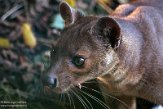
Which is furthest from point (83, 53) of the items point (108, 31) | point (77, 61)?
point (108, 31)

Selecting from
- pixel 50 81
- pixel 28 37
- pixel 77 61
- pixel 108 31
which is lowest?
pixel 50 81

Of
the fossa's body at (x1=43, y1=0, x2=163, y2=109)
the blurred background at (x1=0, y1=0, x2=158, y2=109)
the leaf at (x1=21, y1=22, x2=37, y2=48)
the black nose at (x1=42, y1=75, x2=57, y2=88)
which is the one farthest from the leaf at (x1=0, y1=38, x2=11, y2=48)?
the black nose at (x1=42, y1=75, x2=57, y2=88)

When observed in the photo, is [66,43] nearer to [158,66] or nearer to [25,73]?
[158,66]

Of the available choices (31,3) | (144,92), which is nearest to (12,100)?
(144,92)

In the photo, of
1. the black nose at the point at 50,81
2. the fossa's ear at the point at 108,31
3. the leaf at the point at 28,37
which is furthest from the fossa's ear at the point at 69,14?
the leaf at the point at 28,37

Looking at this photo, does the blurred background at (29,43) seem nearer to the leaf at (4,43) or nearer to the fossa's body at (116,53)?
the leaf at (4,43)

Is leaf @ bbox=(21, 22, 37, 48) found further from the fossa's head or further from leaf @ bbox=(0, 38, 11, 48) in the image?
the fossa's head

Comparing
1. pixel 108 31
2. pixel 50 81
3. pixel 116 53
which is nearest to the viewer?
pixel 50 81

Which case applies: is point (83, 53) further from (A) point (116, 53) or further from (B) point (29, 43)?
(B) point (29, 43)
